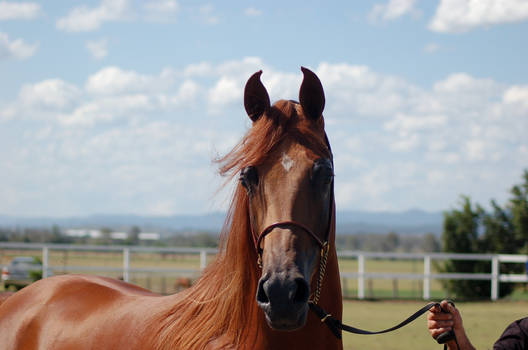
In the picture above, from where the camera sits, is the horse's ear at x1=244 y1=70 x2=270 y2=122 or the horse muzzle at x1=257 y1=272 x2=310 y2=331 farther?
the horse's ear at x1=244 y1=70 x2=270 y2=122

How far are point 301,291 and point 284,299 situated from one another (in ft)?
0.25

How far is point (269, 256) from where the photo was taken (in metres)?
2.20

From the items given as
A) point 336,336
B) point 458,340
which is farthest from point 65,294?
point 458,340

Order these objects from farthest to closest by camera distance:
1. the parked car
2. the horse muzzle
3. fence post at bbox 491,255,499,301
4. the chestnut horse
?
fence post at bbox 491,255,499,301, the parked car, the chestnut horse, the horse muzzle

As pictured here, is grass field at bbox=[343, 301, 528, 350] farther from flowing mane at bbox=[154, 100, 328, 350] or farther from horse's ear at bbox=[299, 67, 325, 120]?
horse's ear at bbox=[299, 67, 325, 120]

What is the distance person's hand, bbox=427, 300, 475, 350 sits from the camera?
2570 mm

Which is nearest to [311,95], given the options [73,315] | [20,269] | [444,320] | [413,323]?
[444,320]

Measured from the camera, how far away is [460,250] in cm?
1958

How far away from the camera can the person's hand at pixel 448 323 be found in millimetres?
2570

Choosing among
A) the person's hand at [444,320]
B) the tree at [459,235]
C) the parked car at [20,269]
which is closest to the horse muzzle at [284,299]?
the person's hand at [444,320]

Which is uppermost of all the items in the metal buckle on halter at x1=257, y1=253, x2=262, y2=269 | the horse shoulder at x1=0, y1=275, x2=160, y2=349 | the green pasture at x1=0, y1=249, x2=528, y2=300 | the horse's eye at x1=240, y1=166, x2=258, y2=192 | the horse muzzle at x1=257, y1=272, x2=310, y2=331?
the horse's eye at x1=240, y1=166, x2=258, y2=192

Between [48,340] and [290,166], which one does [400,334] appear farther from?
[290,166]

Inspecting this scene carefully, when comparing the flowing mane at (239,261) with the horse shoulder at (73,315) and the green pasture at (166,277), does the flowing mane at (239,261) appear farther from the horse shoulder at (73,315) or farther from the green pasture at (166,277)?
the horse shoulder at (73,315)

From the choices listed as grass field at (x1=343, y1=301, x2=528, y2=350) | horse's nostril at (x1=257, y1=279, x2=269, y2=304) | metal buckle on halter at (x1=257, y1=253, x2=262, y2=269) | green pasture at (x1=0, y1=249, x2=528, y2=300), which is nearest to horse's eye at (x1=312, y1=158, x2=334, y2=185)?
metal buckle on halter at (x1=257, y1=253, x2=262, y2=269)
